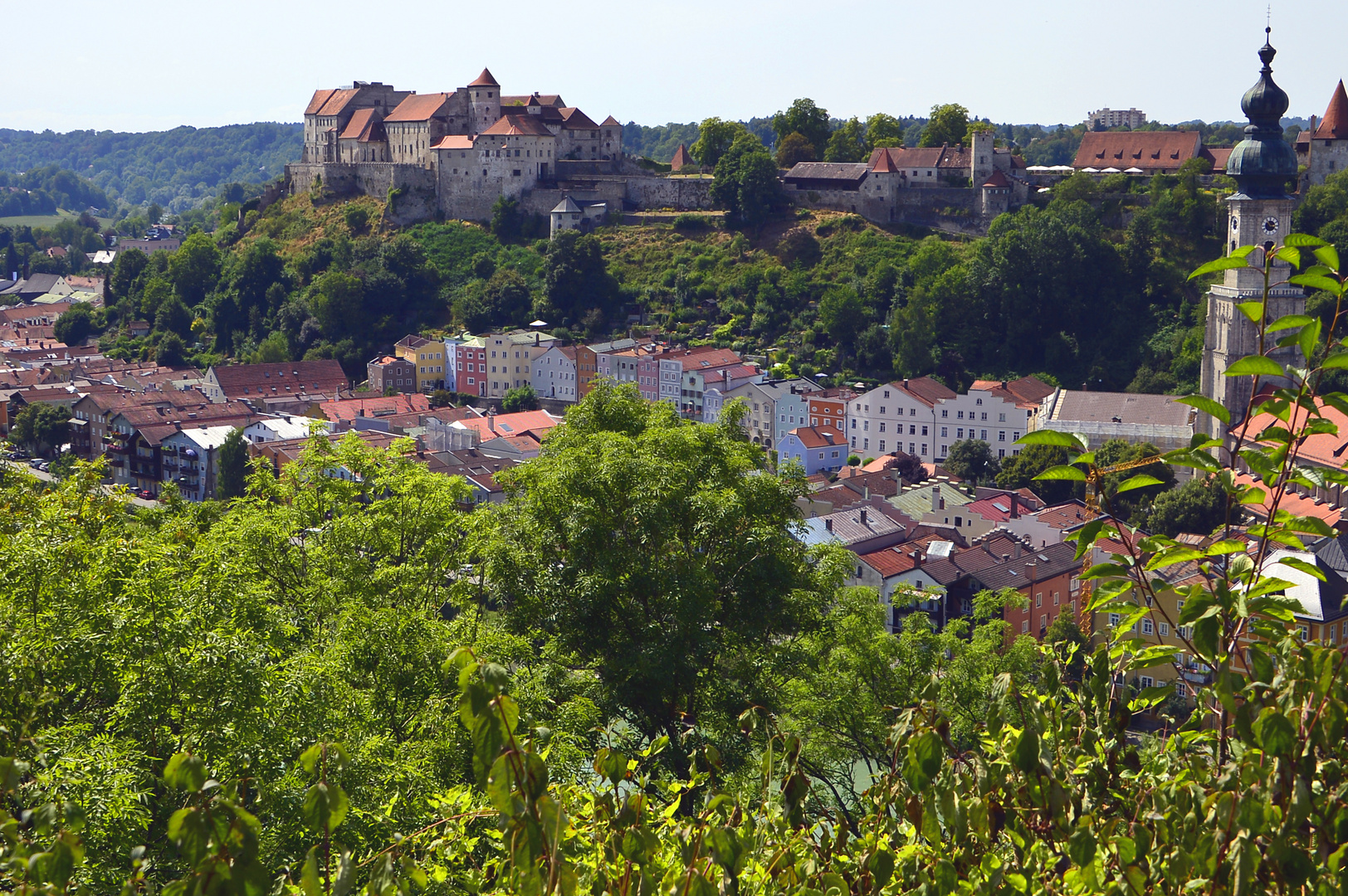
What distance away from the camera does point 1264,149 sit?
41.6 m

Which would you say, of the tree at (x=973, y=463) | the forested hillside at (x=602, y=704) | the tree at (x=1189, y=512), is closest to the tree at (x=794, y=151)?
the tree at (x=973, y=463)

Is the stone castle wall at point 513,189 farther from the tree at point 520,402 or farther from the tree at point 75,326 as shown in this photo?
the tree at point 75,326

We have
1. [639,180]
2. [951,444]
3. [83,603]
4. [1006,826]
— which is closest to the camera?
[1006,826]

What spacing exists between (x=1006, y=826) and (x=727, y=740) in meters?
8.75

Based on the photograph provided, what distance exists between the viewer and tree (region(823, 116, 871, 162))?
210ft

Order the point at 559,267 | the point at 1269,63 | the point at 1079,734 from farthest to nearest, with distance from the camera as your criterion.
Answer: the point at 559,267 < the point at 1269,63 < the point at 1079,734

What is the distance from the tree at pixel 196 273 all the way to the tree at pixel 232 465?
26.9 m

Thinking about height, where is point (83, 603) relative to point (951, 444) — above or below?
above

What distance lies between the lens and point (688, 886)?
324 centimetres

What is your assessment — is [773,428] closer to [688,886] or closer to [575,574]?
[575,574]

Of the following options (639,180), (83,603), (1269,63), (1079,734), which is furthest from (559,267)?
(1079,734)

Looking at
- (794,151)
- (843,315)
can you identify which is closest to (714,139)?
(794,151)

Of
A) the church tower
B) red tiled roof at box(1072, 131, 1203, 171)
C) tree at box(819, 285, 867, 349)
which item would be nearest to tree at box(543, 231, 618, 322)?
tree at box(819, 285, 867, 349)

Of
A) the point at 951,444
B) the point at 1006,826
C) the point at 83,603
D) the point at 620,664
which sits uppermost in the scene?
the point at 1006,826
